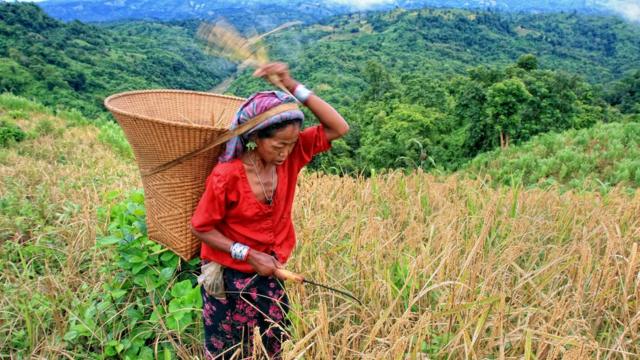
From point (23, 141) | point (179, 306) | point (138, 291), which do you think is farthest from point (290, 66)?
point (23, 141)

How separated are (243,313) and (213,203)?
526mm

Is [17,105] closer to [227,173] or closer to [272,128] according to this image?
[227,173]

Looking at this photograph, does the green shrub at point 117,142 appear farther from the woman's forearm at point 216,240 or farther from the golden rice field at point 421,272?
the woman's forearm at point 216,240

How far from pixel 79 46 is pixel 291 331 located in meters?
53.9

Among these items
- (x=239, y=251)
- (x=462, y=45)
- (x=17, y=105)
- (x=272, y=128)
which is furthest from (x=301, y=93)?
(x=462, y=45)

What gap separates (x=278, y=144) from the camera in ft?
5.25

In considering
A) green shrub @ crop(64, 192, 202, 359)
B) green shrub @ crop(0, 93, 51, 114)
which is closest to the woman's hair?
green shrub @ crop(64, 192, 202, 359)

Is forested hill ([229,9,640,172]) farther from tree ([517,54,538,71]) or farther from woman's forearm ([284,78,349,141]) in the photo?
woman's forearm ([284,78,349,141])

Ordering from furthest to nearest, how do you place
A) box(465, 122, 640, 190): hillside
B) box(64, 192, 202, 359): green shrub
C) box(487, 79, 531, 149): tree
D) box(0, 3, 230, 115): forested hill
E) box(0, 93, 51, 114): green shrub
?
box(0, 3, 230, 115): forested hill < box(487, 79, 531, 149): tree < box(0, 93, 51, 114): green shrub < box(465, 122, 640, 190): hillside < box(64, 192, 202, 359): green shrub

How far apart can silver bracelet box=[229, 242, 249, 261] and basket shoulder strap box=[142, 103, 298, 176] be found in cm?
38

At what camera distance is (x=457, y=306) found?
1.56m

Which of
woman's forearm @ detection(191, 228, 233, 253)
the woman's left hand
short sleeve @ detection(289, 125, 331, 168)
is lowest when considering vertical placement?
woman's forearm @ detection(191, 228, 233, 253)

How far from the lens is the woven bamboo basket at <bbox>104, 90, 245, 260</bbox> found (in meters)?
1.67

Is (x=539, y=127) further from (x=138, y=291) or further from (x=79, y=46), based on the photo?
(x=79, y=46)
